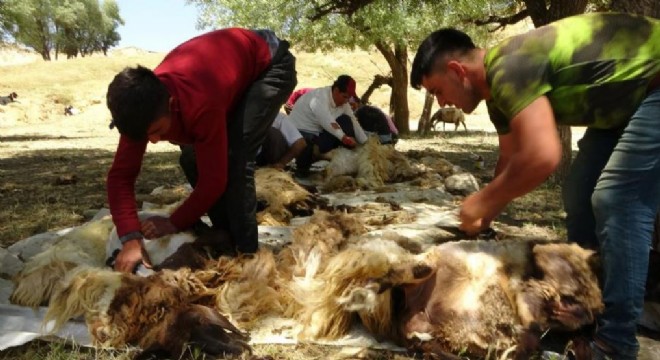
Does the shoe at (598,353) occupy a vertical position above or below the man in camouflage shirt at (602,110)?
below

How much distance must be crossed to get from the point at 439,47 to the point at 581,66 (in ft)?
1.84

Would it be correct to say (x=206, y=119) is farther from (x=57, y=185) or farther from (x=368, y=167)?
(x=57, y=185)

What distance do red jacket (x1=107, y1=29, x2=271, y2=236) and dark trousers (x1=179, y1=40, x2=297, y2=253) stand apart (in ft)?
0.31

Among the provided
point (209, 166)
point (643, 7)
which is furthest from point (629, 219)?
point (643, 7)

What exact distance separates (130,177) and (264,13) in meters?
13.9

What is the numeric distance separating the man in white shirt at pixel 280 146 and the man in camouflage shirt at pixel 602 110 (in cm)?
395

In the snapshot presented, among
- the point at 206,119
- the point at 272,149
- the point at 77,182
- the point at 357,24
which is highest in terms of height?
the point at 357,24

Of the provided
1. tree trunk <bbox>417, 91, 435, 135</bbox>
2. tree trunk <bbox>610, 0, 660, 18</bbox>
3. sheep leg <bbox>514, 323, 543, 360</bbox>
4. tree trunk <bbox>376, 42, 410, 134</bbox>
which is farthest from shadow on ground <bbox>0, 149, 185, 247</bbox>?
tree trunk <bbox>417, 91, 435, 135</bbox>

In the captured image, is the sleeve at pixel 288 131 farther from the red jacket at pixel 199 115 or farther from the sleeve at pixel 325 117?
the red jacket at pixel 199 115

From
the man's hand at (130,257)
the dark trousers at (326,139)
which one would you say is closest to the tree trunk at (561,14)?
the dark trousers at (326,139)

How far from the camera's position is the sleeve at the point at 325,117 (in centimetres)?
680

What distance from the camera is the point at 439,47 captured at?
7.52 feet

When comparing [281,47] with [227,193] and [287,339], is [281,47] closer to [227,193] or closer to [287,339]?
[227,193]

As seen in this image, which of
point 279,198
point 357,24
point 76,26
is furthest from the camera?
point 76,26
